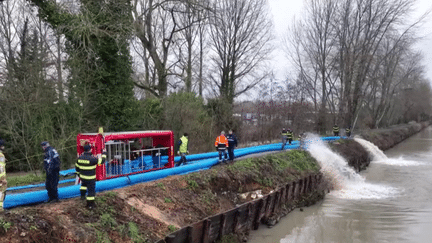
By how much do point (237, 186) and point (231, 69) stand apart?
85.7 feet

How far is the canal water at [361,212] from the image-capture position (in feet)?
44.8

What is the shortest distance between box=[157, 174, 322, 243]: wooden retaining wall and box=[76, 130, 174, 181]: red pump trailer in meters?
4.63

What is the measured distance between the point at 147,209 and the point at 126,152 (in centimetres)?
412

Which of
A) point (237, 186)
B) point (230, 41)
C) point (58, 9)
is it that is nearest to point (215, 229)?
point (237, 186)

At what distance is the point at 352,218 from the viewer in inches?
626

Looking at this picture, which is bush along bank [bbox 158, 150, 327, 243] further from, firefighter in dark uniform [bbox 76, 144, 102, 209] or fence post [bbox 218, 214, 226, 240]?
firefighter in dark uniform [bbox 76, 144, 102, 209]

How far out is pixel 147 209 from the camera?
10742 millimetres

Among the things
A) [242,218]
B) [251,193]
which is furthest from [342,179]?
[242,218]

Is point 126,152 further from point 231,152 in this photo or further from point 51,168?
point 231,152

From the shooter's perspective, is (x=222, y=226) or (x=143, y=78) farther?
(x=143, y=78)

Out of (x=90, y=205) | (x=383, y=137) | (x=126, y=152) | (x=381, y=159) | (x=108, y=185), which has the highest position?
(x=126, y=152)

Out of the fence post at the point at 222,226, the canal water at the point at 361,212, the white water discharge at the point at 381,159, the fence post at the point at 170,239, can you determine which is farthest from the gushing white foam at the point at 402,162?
the fence post at the point at 170,239

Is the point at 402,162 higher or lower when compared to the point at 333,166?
lower

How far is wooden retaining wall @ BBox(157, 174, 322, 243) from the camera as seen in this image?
32.3 ft
